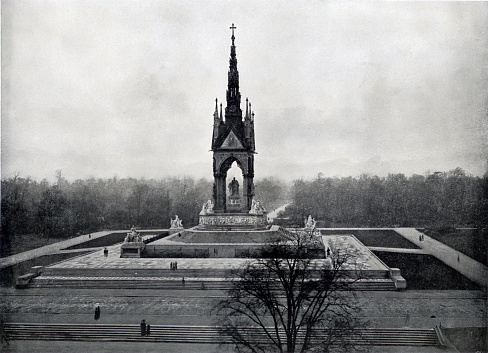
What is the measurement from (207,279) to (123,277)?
15.2 feet

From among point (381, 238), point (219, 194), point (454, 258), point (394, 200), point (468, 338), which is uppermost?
point (219, 194)

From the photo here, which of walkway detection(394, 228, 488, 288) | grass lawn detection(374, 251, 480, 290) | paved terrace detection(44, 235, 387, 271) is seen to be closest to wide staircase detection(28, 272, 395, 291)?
paved terrace detection(44, 235, 387, 271)

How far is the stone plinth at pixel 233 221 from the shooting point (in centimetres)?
2880

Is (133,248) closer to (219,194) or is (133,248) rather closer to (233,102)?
(219,194)

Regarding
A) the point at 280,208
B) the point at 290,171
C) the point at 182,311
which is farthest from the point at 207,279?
the point at 280,208

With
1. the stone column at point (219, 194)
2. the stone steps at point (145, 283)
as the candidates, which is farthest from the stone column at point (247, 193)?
the stone steps at point (145, 283)

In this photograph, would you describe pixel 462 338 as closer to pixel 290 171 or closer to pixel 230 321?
pixel 230 321

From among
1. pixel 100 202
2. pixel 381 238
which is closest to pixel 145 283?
pixel 100 202

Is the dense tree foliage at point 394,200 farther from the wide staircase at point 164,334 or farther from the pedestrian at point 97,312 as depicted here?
the pedestrian at point 97,312

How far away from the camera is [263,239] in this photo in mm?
27484

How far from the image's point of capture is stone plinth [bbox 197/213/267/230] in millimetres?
28797

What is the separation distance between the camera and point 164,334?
15.5 metres

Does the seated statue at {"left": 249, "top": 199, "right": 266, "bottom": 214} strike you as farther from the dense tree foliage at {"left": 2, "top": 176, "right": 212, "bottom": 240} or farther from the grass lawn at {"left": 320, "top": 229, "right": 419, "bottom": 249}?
the dense tree foliage at {"left": 2, "top": 176, "right": 212, "bottom": 240}

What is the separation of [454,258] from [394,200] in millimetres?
16197
